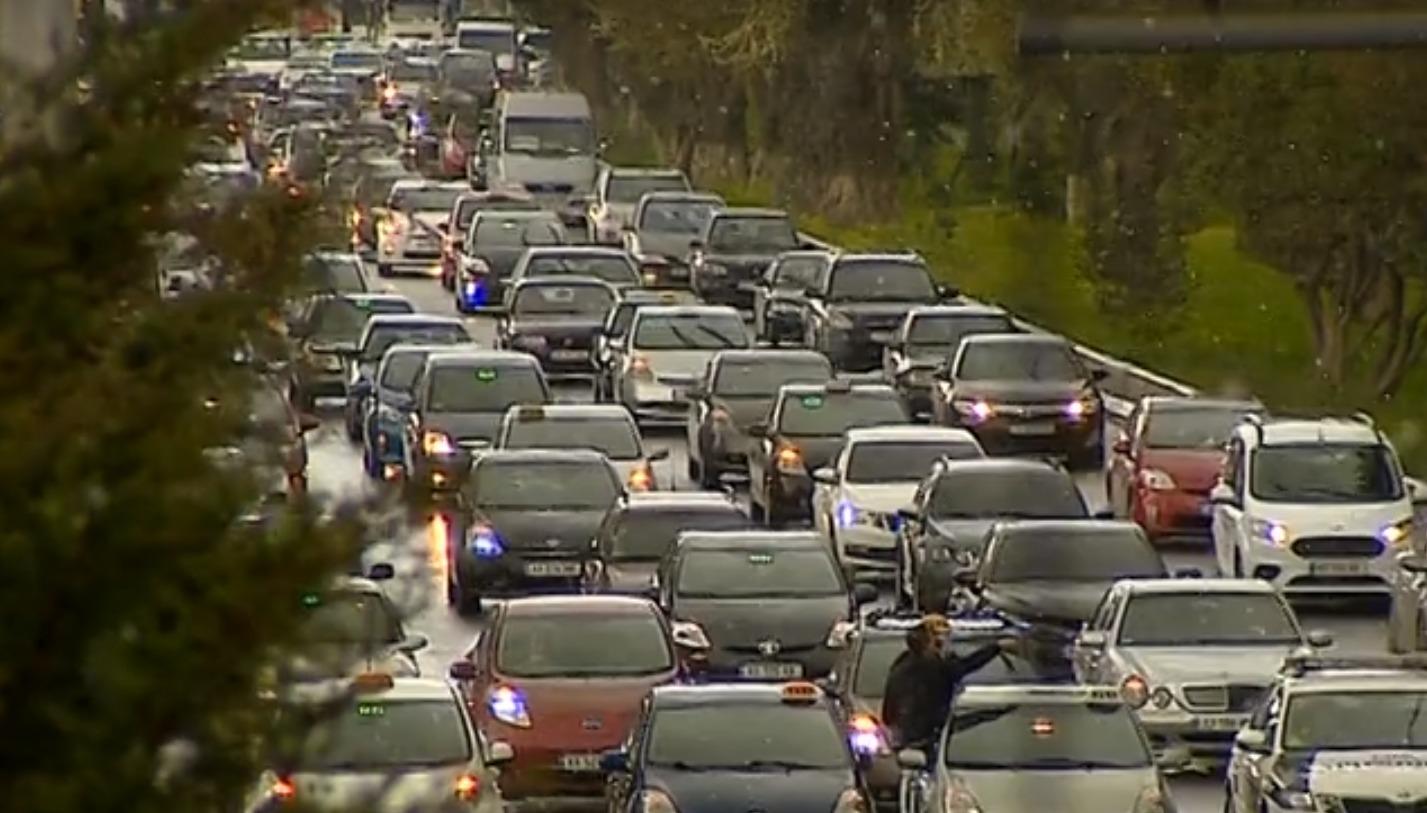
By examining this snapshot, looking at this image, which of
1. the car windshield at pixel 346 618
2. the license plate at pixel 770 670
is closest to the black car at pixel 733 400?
the license plate at pixel 770 670

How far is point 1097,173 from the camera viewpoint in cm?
3469

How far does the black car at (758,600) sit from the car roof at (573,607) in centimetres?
115

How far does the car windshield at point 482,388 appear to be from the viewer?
34938mm

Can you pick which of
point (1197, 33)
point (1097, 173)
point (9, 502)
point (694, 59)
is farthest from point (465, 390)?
point (694, 59)

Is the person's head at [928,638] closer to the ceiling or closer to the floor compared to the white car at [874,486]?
closer to the ceiling

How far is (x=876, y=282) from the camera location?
44.8 m

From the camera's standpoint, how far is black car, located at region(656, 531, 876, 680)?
23734 mm

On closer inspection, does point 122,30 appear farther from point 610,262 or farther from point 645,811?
point 610,262

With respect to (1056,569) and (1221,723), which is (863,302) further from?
(1221,723)

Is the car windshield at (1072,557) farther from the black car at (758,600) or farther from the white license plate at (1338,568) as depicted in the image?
the white license plate at (1338,568)

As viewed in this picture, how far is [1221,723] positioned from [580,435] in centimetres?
1160

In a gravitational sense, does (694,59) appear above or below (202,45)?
below

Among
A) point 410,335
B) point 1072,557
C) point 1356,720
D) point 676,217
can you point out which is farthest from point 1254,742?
point 676,217

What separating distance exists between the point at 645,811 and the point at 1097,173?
17601 millimetres
